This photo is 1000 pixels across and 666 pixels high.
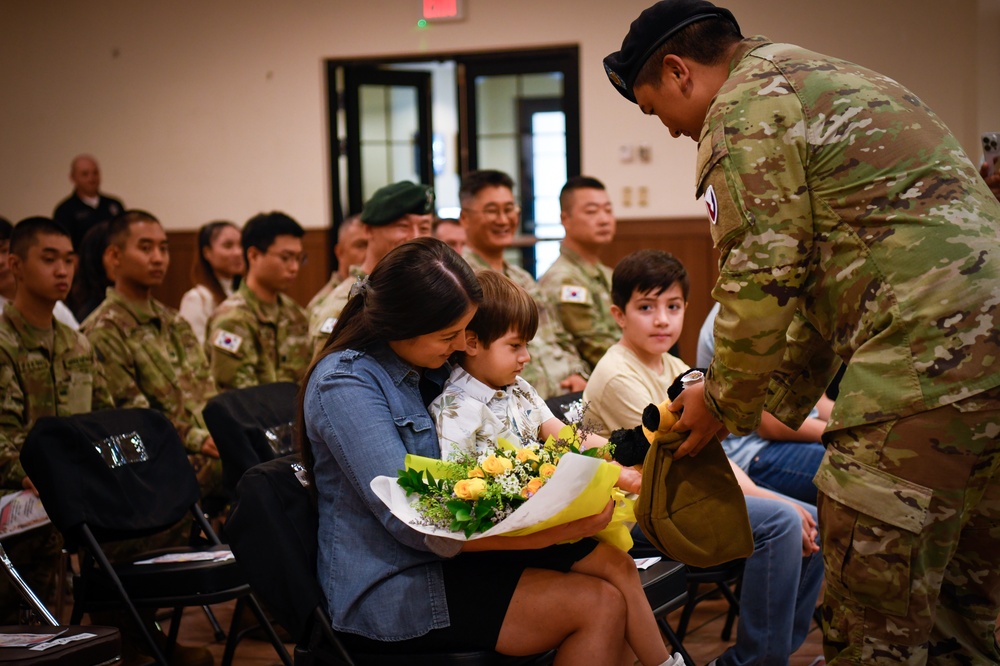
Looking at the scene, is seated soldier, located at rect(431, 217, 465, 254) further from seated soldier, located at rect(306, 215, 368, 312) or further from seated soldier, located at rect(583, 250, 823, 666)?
seated soldier, located at rect(583, 250, 823, 666)

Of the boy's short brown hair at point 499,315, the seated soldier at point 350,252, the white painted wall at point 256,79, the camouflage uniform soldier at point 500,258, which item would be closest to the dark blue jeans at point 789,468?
the camouflage uniform soldier at point 500,258

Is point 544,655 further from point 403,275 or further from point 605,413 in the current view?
point 605,413

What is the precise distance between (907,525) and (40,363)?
9.87ft

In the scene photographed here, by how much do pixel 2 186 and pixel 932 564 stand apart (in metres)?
9.18

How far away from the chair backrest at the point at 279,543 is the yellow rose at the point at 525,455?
20.0 inches

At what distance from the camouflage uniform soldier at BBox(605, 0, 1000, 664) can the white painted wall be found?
6246 millimetres

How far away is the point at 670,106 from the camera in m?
2.05

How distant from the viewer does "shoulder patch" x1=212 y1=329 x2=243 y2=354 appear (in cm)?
445

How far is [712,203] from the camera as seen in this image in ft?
6.23

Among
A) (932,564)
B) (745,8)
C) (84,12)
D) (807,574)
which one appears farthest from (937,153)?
(84,12)

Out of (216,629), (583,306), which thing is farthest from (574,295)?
(216,629)

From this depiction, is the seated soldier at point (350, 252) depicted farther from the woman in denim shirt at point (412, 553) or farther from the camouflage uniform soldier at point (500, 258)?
the woman in denim shirt at point (412, 553)

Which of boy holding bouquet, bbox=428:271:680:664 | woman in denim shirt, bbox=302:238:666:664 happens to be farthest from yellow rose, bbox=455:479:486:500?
boy holding bouquet, bbox=428:271:680:664

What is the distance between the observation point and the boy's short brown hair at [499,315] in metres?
2.40
